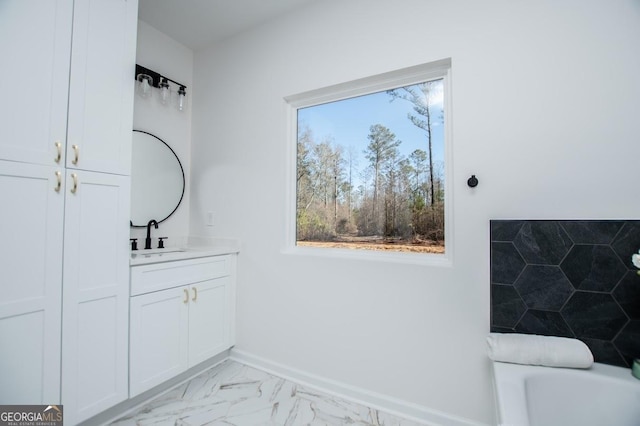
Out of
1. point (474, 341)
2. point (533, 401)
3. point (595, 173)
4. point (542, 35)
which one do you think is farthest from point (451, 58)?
point (533, 401)

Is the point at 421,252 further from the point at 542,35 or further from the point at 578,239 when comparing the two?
the point at 542,35

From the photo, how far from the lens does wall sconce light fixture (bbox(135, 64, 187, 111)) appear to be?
224 centimetres

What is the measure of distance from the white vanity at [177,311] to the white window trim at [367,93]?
622mm

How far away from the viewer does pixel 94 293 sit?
5.02 feet

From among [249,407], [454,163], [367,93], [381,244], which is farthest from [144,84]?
[249,407]

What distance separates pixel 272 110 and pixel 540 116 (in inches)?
68.4

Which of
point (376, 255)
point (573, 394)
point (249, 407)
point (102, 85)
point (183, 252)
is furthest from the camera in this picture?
point (183, 252)

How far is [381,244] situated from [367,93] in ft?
3.53

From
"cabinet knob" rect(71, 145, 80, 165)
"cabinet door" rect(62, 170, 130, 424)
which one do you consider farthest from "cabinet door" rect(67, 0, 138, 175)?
"cabinet door" rect(62, 170, 130, 424)

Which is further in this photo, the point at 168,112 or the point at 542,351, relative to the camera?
the point at 168,112

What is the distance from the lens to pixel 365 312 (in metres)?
1.87

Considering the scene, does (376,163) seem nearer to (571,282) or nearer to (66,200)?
(571,282)

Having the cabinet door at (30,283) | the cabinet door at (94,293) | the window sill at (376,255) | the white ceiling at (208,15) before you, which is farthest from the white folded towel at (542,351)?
the white ceiling at (208,15)

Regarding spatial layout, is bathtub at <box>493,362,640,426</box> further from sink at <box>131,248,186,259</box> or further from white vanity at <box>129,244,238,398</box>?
sink at <box>131,248,186,259</box>
